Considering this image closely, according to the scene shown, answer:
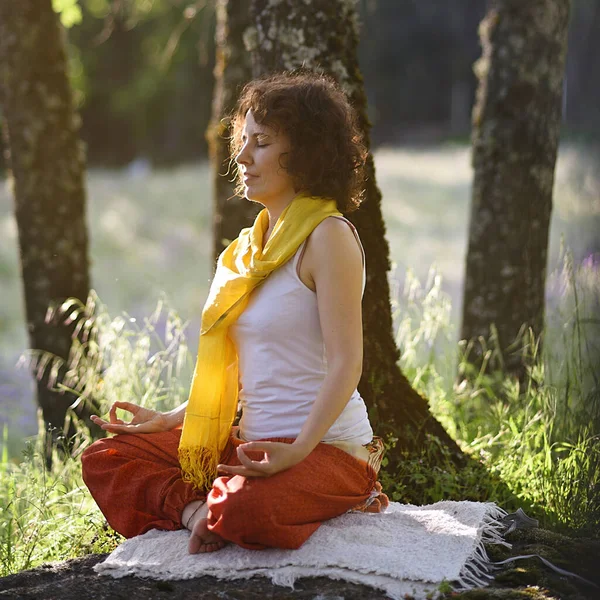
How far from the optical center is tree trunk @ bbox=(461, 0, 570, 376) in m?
4.78

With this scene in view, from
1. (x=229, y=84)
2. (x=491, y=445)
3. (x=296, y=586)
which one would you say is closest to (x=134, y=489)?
(x=296, y=586)

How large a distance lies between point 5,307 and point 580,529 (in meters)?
12.6

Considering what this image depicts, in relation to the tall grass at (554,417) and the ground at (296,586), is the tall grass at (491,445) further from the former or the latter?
the ground at (296,586)

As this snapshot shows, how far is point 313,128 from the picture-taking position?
8.77ft

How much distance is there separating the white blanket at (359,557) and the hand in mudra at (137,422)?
38 centimetres

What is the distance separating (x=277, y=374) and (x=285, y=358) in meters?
0.05

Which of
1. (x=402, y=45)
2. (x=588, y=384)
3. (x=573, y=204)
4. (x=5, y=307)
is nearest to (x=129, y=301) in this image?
(x=5, y=307)

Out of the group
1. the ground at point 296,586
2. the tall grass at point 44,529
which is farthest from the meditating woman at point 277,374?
the tall grass at point 44,529

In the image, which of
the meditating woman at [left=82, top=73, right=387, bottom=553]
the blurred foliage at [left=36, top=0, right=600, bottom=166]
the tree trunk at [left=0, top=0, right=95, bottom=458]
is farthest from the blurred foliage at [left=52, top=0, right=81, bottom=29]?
the blurred foliage at [left=36, top=0, right=600, bottom=166]

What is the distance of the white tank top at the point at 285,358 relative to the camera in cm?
263

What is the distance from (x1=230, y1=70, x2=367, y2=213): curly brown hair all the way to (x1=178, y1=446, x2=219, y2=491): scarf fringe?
0.88 meters

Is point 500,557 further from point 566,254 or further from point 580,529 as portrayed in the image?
point 566,254

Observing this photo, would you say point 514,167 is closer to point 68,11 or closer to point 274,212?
point 274,212

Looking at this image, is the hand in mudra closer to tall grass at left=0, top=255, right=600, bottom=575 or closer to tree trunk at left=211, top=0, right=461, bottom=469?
tall grass at left=0, top=255, right=600, bottom=575
